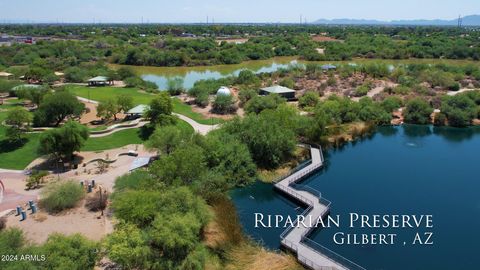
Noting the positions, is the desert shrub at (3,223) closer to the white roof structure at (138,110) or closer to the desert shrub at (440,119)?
the white roof structure at (138,110)

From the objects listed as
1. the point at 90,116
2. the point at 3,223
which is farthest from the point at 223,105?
the point at 3,223

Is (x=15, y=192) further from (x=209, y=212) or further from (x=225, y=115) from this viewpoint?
(x=225, y=115)

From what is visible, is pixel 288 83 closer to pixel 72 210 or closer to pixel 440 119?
pixel 440 119

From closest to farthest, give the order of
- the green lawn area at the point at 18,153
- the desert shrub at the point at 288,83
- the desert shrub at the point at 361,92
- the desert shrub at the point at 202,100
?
the green lawn area at the point at 18,153 < the desert shrub at the point at 202,100 < the desert shrub at the point at 361,92 < the desert shrub at the point at 288,83

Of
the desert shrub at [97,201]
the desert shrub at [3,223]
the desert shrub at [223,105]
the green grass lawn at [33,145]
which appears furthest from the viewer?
the desert shrub at [223,105]

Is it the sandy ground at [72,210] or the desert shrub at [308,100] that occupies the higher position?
the desert shrub at [308,100]

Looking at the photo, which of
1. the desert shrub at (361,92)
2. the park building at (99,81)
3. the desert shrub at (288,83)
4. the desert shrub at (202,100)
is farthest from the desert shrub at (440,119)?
the park building at (99,81)

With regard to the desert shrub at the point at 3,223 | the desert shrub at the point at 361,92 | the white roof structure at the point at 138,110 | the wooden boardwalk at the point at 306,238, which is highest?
the desert shrub at the point at 361,92
